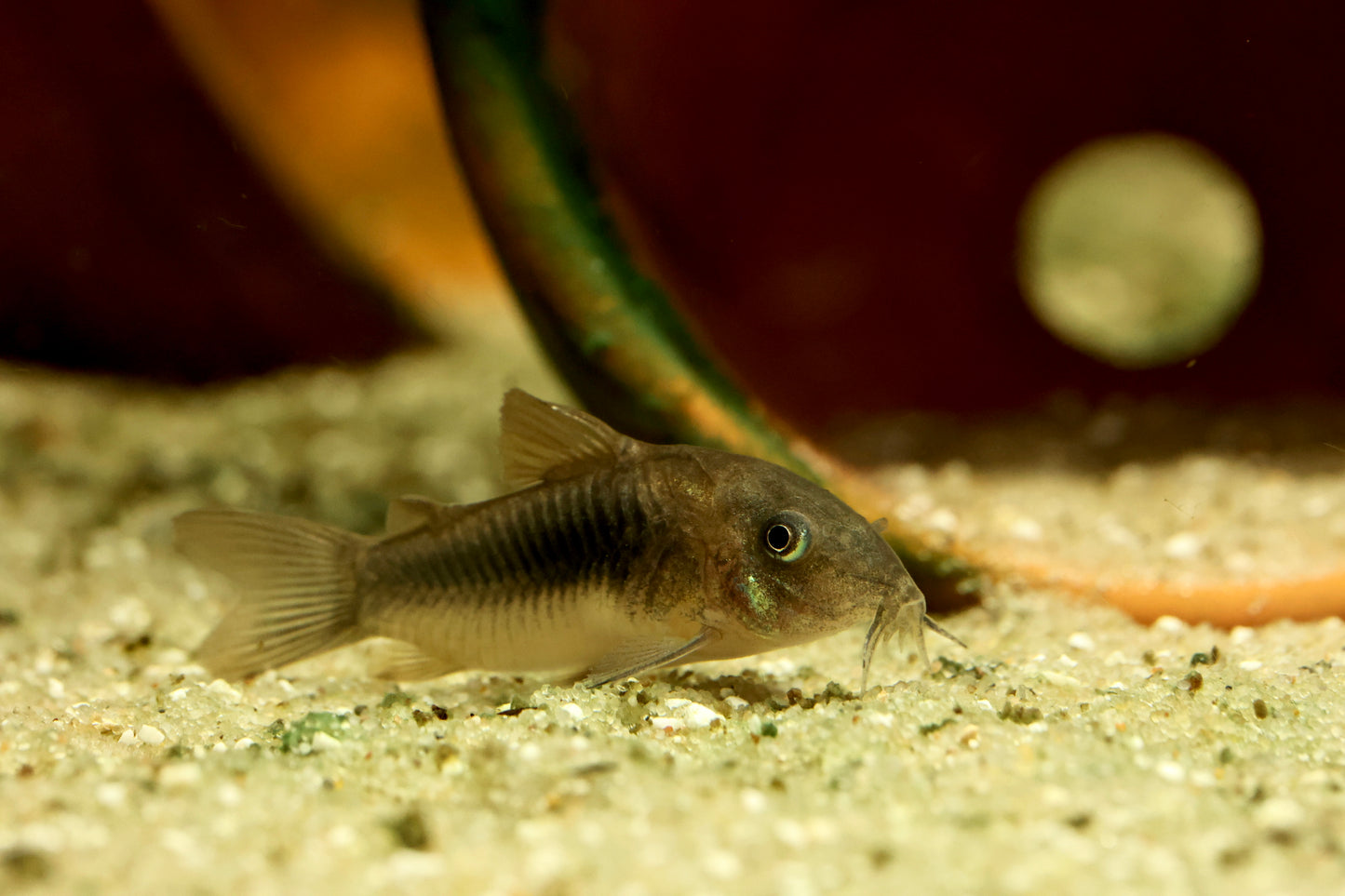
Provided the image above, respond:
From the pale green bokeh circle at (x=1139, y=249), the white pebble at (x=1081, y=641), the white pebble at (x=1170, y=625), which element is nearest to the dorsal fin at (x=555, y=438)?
the white pebble at (x=1081, y=641)

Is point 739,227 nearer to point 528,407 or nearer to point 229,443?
point 229,443

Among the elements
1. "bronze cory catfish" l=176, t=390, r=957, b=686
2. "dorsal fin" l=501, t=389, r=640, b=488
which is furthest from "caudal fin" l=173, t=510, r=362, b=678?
"dorsal fin" l=501, t=389, r=640, b=488

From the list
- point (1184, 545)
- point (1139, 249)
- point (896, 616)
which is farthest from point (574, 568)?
point (1139, 249)

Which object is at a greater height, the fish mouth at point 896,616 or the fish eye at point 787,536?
the fish eye at point 787,536

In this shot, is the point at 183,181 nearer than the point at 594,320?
No

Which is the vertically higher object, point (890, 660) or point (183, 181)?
point (183, 181)

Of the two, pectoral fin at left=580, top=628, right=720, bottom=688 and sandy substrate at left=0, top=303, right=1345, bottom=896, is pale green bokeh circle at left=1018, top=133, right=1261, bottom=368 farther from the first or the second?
pectoral fin at left=580, top=628, right=720, bottom=688

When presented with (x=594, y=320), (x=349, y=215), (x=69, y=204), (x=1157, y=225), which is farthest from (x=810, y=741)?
(x=69, y=204)

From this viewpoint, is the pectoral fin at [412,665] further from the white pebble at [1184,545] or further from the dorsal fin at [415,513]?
the white pebble at [1184,545]
